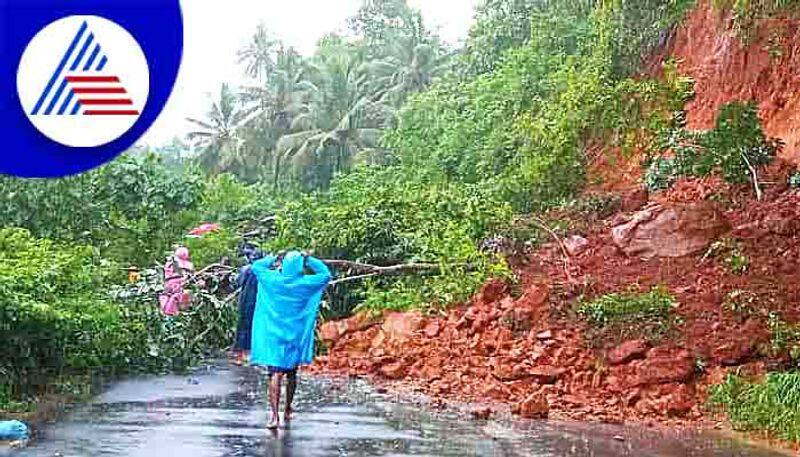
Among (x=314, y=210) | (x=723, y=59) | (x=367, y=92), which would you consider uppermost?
(x=367, y=92)

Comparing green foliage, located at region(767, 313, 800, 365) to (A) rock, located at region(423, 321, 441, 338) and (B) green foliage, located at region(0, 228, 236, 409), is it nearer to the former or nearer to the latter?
(A) rock, located at region(423, 321, 441, 338)

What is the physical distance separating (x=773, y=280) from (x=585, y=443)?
4605mm

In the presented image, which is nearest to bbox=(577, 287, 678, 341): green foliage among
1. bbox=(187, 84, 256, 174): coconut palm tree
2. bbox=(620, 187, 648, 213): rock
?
bbox=(620, 187, 648, 213): rock

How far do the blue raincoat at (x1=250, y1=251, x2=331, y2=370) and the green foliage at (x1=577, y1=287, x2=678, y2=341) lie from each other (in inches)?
162

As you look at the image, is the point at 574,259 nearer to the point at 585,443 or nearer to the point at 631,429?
the point at 631,429

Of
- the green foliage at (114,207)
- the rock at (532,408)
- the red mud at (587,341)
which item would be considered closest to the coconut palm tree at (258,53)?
the green foliage at (114,207)

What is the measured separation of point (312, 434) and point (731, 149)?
779cm

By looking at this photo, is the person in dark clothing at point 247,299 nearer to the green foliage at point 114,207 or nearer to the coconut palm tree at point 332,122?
the green foliage at point 114,207

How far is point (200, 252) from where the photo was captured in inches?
691

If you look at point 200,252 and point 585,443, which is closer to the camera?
point 585,443

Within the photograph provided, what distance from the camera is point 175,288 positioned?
13281mm

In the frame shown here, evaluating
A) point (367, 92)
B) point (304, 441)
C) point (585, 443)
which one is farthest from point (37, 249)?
point (367, 92)

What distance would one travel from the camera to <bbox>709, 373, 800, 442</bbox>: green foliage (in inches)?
340

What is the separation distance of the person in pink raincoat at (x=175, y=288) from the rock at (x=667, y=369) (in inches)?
204
